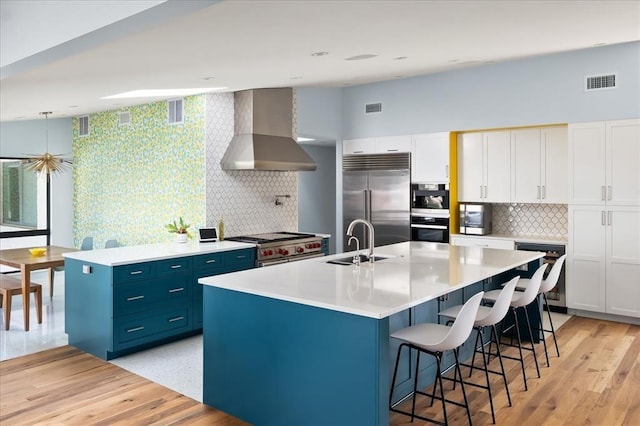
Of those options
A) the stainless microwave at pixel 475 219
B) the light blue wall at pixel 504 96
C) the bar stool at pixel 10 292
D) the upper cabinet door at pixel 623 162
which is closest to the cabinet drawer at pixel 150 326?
the bar stool at pixel 10 292

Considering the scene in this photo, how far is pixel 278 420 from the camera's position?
320cm

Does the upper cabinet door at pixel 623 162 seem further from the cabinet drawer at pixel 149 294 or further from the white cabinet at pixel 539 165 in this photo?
the cabinet drawer at pixel 149 294

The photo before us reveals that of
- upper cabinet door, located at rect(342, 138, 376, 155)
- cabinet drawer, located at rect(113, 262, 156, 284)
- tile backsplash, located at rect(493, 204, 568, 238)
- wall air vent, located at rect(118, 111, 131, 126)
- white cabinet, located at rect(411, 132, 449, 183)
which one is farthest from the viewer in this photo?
upper cabinet door, located at rect(342, 138, 376, 155)

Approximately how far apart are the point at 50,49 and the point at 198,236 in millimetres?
2963

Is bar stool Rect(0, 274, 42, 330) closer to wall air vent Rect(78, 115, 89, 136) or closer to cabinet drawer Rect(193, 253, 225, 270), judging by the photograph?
cabinet drawer Rect(193, 253, 225, 270)

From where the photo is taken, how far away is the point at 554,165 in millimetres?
6363

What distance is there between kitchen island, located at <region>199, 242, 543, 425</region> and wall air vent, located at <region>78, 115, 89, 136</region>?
539cm

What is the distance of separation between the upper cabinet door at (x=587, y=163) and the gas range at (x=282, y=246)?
9.97 feet

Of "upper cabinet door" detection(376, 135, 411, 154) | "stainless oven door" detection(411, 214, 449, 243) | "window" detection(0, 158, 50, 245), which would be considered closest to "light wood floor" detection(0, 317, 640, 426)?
"stainless oven door" detection(411, 214, 449, 243)

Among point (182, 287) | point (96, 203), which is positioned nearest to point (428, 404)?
point (182, 287)

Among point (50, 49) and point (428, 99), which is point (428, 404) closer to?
point (50, 49)

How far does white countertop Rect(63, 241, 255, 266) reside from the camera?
4633 mm

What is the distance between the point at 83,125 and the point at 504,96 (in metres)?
6.07

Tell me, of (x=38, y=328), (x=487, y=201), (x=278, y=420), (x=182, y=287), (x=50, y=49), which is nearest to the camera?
(x=278, y=420)
